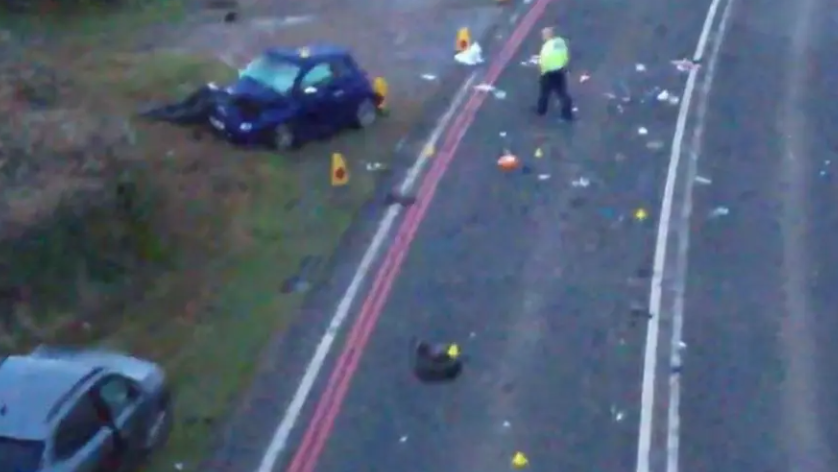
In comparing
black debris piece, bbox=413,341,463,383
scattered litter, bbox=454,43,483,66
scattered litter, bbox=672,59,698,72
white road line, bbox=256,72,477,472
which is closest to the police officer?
white road line, bbox=256,72,477,472

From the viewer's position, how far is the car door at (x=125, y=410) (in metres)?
13.3

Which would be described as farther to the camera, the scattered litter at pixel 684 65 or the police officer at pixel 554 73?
the scattered litter at pixel 684 65

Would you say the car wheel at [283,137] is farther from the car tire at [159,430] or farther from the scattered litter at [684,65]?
the scattered litter at [684,65]

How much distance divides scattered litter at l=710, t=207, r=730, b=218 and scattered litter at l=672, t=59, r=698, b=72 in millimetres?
7043

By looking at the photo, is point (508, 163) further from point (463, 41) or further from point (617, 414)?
point (617, 414)

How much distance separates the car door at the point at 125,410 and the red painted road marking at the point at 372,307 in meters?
1.61

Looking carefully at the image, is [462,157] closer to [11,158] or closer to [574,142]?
[574,142]

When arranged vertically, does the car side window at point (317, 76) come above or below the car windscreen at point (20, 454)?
below

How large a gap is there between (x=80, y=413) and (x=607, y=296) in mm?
7580

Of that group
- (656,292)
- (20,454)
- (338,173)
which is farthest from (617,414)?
(338,173)

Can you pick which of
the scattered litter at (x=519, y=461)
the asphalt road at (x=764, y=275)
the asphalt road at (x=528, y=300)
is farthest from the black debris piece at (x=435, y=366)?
the asphalt road at (x=764, y=275)

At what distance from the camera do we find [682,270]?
18.5 metres

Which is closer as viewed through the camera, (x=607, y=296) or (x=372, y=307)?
(x=372, y=307)

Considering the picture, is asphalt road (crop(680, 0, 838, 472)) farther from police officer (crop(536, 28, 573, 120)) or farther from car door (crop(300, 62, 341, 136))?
car door (crop(300, 62, 341, 136))
